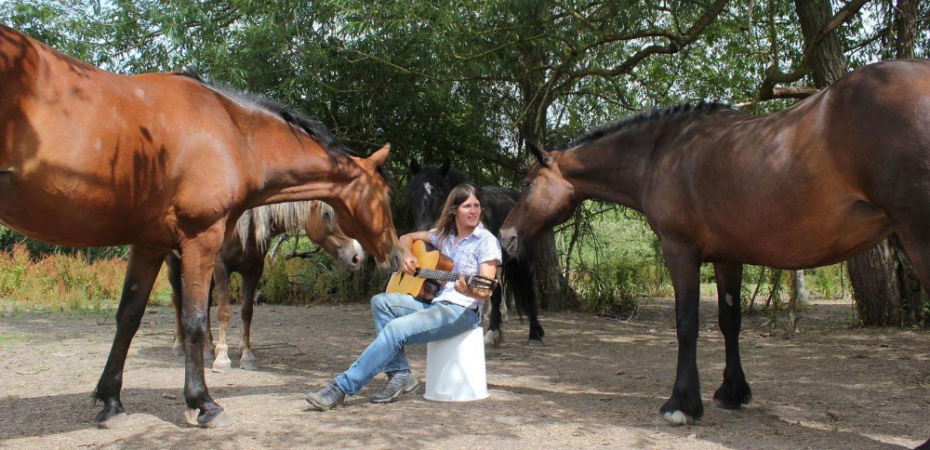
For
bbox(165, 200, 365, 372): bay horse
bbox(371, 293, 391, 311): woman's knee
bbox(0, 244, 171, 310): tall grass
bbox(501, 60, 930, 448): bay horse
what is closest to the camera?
bbox(501, 60, 930, 448): bay horse

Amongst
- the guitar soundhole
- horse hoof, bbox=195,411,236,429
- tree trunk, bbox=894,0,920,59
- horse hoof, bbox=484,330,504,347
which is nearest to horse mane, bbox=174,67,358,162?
the guitar soundhole

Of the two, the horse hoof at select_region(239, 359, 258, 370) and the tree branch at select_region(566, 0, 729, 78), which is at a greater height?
the tree branch at select_region(566, 0, 729, 78)

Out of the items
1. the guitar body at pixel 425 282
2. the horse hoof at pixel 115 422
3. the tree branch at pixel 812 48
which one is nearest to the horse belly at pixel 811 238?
the guitar body at pixel 425 282

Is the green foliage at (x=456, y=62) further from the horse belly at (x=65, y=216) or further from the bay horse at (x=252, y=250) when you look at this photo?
the horse belly at (x=65, y=216)

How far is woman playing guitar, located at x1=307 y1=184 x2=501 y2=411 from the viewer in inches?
176

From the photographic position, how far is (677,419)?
13.2ft

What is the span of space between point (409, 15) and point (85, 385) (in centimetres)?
446

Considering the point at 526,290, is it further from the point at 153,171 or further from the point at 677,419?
the point at 153,171

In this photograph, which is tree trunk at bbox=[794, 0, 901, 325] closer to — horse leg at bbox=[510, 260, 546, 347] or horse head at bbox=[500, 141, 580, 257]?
horse leg at bbox=[510, 260, 546, 347]

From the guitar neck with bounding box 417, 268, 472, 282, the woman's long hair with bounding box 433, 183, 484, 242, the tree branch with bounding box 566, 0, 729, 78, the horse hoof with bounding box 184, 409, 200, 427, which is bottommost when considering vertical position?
the horse hoof with bounding box 184, 409, 200, 427

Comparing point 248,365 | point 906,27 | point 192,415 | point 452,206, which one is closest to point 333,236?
point 248,365

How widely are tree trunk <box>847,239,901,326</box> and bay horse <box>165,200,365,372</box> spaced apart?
5.52m

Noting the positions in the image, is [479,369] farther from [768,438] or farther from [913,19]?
[913,19]

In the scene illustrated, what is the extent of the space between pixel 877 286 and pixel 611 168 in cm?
464
